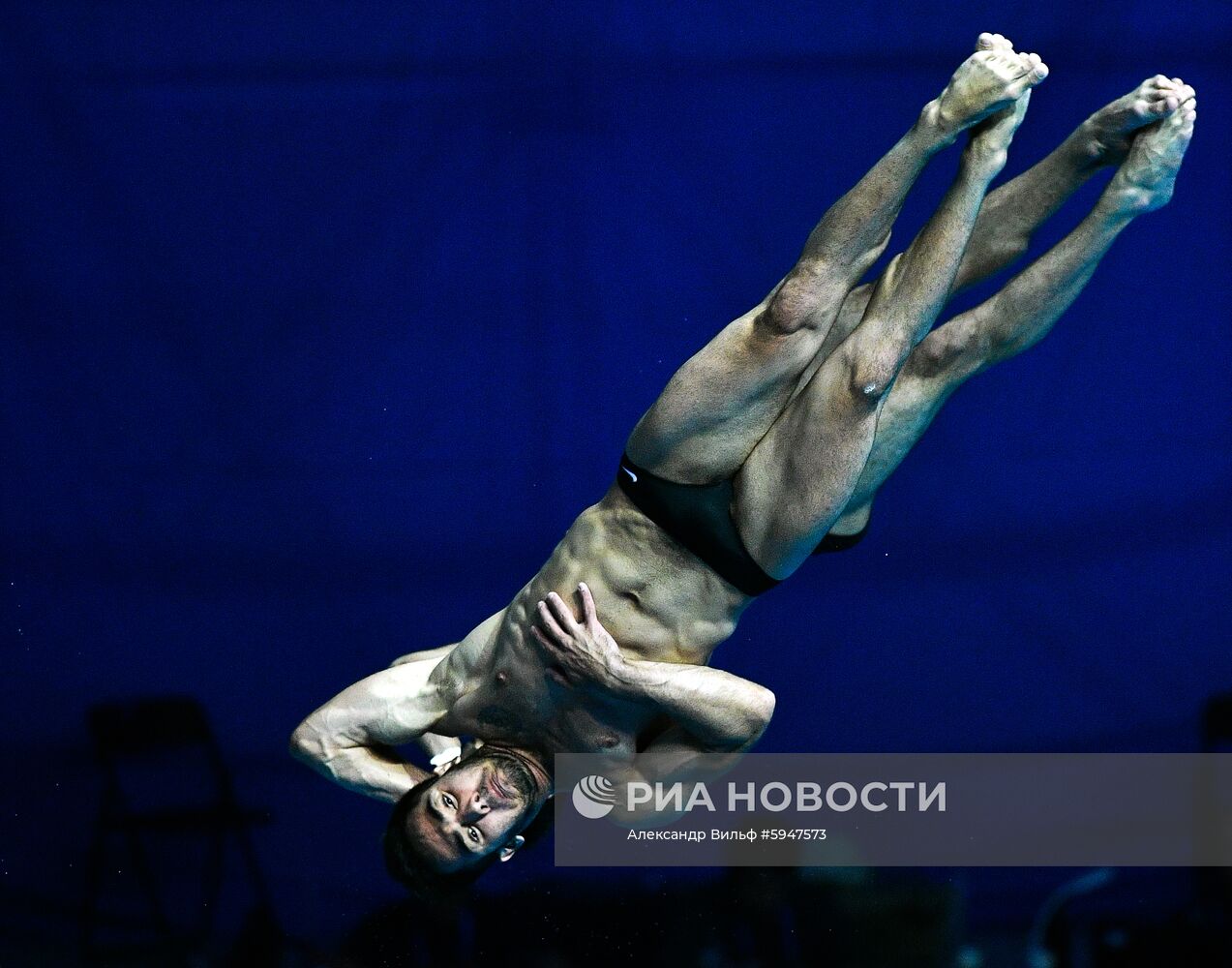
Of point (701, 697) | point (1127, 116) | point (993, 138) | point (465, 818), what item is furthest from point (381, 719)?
point (1127, 116)

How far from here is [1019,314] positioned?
13.1ft

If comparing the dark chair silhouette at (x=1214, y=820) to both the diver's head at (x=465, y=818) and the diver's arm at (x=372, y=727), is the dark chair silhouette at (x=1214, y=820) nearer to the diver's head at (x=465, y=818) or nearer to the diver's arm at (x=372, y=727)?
the diver's head at (x=465, y=818)

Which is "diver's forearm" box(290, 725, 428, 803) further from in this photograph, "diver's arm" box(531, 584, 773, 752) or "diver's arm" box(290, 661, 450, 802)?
"diver's arm" box(531, 584, 773, 752)

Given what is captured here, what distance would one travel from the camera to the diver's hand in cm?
389

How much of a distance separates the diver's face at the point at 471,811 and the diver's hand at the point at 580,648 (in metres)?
0.27

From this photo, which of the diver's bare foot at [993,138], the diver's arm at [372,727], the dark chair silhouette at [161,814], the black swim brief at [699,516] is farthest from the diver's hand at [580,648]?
the dark chair silhouette at [161,814]

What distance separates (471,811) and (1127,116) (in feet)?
6.98

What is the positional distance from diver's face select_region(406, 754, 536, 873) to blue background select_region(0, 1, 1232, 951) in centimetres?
231

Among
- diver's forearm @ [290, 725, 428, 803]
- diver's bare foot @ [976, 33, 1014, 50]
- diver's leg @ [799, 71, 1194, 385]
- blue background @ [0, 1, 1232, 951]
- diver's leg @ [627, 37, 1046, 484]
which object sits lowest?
diver's forearm @ [290, 725, 428, 803]

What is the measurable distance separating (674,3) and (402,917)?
140 inches

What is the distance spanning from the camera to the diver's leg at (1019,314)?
376cm

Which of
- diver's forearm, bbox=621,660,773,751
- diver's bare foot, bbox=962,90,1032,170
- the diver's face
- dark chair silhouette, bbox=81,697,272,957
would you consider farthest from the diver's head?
diver's bare foot, bbox=962,90,1032,170

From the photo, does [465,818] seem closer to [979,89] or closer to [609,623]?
[609,623]

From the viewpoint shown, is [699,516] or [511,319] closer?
[699,516]
